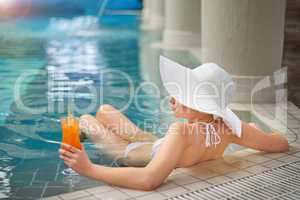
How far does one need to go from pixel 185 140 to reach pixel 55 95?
3.84 meters

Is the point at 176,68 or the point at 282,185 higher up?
the point at 176,68

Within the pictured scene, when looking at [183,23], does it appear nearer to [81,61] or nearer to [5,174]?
[81,61]

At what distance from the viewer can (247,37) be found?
5367 millimetres

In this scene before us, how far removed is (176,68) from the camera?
2951 millimetres

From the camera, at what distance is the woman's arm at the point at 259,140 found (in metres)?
3.34

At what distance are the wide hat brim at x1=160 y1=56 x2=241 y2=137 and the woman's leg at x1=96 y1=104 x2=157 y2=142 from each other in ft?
3.24

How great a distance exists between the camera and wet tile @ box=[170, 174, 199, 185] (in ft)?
9.77

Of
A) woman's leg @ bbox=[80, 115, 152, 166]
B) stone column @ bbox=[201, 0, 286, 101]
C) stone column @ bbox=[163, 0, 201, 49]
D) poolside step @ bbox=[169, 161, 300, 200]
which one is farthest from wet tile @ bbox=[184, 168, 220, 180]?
stone column @ bbox=[163, 0, 201, 49]

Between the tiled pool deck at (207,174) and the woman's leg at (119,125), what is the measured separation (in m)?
0.78

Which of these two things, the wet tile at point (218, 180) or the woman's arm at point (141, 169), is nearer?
the woman's arm at point (141, 169)

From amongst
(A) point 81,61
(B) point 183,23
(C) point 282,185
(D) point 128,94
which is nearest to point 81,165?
(C) point 282,185

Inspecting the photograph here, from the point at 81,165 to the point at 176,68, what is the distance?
85 cm

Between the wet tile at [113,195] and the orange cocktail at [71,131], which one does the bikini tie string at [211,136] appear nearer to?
the wet tile at [113,195]

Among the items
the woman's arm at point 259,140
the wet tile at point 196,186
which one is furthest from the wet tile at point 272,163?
the wet tile at point 196,186
